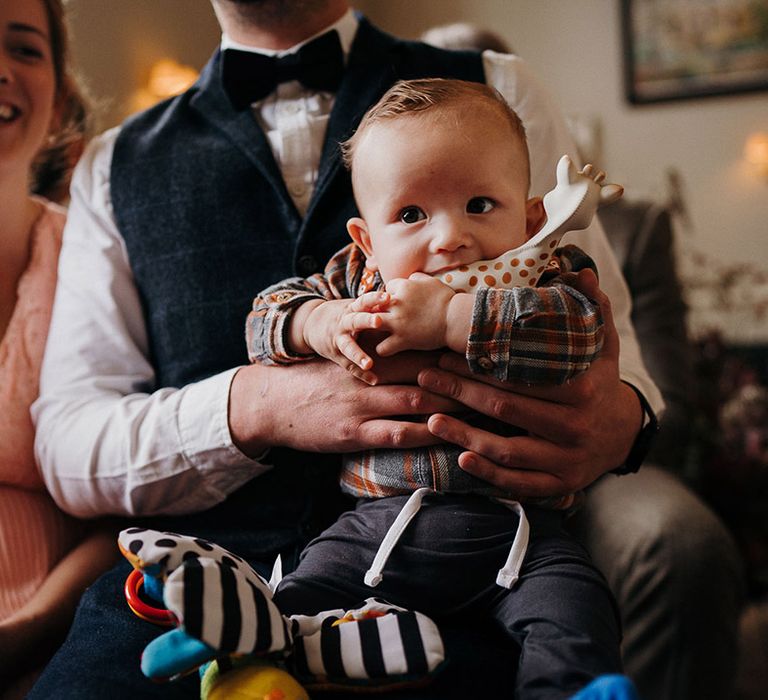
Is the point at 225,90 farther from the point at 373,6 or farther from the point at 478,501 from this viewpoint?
the point at 373,6

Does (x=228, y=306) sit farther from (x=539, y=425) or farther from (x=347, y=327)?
(x=539, y=425)

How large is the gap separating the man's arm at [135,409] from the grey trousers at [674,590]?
794 millimetres

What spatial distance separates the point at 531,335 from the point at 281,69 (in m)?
0.60

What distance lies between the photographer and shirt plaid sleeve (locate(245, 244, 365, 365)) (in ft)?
2.91

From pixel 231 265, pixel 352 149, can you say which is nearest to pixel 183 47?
pixel 231 265

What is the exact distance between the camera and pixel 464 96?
83cm

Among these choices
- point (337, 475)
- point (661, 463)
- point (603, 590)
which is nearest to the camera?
point (603, 590)

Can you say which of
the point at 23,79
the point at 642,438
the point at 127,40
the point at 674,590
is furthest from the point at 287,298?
the point at 127,40

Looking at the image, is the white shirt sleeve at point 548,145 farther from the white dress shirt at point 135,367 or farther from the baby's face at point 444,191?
the baby's face at point 444,191

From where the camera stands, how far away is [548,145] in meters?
1.11

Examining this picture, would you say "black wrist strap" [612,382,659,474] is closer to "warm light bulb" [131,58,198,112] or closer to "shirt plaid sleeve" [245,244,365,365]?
"shirt plaid sleeve" [245,244,365,365]

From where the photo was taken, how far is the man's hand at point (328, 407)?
0.84m

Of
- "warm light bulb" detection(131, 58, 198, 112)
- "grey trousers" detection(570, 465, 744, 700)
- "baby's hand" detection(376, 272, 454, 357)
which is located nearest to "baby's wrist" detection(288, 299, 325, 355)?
"baby's hand" detection(376, 272, 454, 357)

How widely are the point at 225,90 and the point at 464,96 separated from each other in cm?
44
